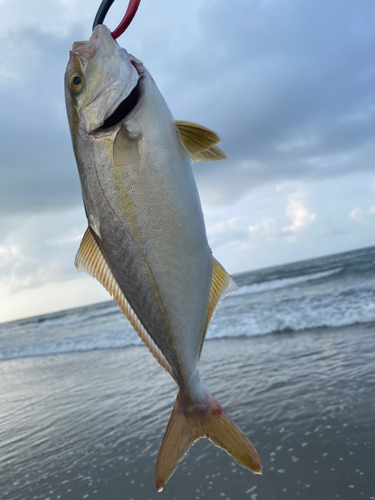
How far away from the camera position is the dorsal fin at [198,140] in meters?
1.63

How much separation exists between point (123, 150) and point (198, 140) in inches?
13.5

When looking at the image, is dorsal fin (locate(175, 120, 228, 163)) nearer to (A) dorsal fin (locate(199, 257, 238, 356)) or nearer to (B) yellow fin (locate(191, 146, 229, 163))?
(B) yellow fin (locate(191, 146, 229, 163))

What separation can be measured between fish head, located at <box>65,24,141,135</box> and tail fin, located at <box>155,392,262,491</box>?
1.28 metres

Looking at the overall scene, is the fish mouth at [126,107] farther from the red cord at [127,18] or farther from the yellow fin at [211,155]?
the yellow fin at [211,155]

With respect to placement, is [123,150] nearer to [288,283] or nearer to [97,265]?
[97,265]

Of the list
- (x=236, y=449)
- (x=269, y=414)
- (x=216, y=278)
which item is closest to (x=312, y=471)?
(x=269, y=414)

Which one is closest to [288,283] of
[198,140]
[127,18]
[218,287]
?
[218,287]

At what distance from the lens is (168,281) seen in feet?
5.28

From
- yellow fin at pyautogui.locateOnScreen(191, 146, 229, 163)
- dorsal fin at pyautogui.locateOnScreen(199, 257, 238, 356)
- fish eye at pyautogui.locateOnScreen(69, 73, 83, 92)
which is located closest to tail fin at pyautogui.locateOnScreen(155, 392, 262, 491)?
dorsal fin at pyautogui.locateOnScreen(199, 257, 238, 356)

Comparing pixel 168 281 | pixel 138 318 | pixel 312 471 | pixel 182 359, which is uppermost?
pixel 168 281

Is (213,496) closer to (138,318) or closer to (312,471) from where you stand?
(312,471)

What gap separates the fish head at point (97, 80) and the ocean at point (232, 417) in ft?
12.0

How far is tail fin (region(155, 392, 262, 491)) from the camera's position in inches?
66.1

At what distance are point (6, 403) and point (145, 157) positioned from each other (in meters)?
8.53
